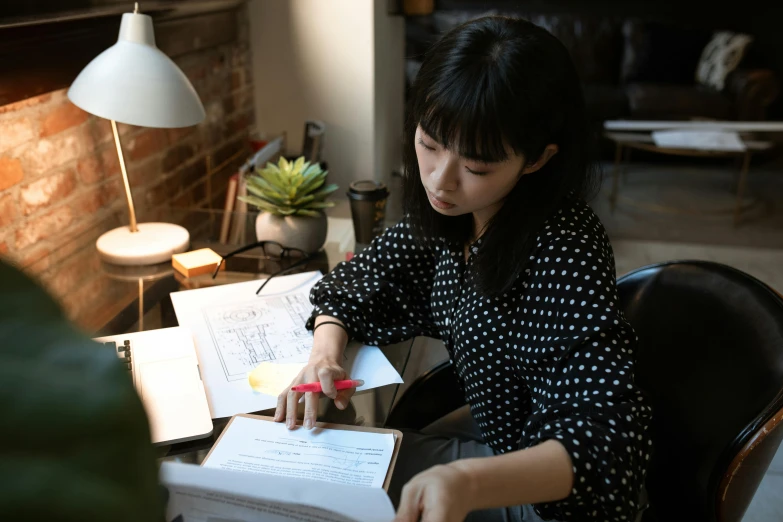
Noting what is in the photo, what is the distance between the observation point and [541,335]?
3.07 ft

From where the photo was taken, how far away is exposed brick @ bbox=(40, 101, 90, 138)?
132cm

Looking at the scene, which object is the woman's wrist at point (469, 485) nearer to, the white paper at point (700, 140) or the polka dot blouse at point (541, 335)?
the polka dot blouse at point (541, 335)

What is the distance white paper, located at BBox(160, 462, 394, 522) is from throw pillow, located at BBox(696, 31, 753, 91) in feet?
16.4

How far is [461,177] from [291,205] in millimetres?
589

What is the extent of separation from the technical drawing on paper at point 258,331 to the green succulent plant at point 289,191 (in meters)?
0.22

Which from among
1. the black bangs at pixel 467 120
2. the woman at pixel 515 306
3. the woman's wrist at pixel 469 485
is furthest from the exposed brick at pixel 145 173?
the woman's wrist at pixel 469 485

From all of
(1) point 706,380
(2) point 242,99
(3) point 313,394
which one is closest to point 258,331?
(3) point 313,394

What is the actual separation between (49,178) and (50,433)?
1275 millimetres

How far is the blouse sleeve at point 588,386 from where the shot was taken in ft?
2.53

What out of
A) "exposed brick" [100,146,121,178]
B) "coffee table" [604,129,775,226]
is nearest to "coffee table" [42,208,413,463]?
"exposed brick" [100,146,121,178]

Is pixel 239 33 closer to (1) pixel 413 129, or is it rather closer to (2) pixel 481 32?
(1) pixel 413 129

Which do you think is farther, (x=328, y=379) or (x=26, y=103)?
(x=26, y=103)

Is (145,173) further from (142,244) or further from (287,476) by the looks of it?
(287,476)

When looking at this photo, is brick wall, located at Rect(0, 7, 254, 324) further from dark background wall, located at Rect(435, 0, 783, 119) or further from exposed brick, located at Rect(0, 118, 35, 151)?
dark background wall, located at Rect(435, 0, 783, 119)
